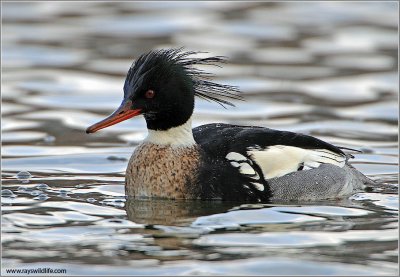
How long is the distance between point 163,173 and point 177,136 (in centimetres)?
38

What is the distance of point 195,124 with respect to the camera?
14.2 metres

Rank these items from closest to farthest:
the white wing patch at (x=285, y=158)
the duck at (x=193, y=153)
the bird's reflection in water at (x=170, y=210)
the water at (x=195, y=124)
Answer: the water at (x=195, y=124) → the bird's reflection in water at (x=170, y=210) → the duck at (x=193, y=153) → the white wing patch at (x=285, y=158)

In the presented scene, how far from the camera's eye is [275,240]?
27.3 ft

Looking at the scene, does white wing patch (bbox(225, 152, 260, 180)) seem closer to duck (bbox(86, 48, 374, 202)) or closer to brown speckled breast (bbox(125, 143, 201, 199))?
duck (bbox(86, 48, 374, 202))

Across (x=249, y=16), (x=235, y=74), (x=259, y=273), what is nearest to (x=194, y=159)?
(x=259, y=273)

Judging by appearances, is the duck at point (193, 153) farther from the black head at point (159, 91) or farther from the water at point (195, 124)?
the water at point (195, 124)

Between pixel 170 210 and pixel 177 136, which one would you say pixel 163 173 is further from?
pixel 170 210

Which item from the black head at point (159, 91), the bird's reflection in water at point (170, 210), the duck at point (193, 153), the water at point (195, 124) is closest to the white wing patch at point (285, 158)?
the duck at point (193, 153)

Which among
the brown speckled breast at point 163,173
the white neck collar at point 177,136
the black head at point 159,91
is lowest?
the brown speckled breast at point 163,173

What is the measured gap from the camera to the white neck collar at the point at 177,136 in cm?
986

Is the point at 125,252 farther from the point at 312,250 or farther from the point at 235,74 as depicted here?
the point at 235,74

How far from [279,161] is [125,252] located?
2436mm

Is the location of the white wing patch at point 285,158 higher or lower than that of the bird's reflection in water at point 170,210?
higher

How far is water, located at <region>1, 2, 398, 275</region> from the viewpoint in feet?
26.1
